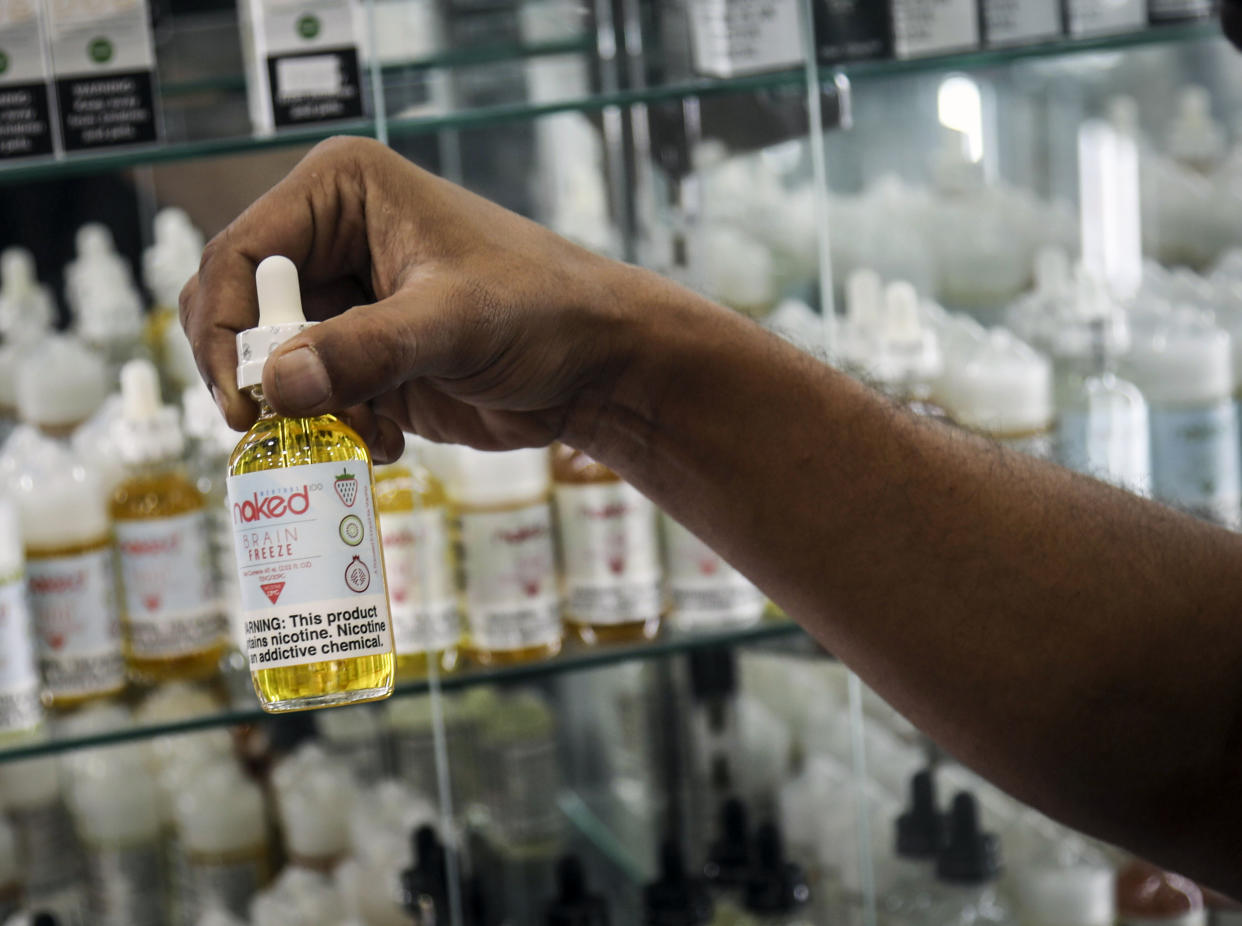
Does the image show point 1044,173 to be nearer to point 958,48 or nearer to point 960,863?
point 958,48


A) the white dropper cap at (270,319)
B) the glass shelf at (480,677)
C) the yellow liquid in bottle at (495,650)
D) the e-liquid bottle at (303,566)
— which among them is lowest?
the glass shelf at (480,677)

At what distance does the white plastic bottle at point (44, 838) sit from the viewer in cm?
146

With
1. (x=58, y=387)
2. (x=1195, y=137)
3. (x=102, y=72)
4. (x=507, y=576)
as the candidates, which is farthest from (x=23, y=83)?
(x=1195, y=137)

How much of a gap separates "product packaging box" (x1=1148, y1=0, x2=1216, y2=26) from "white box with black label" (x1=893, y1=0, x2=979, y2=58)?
0.19 metres

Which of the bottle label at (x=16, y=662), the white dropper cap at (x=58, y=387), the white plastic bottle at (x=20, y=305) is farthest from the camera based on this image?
the white plastic bottle at (x=20, y=305)

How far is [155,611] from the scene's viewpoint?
126 centimetres

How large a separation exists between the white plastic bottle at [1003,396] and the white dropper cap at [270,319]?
32.8 inches

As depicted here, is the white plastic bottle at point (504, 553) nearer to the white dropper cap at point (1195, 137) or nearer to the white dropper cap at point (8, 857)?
the white dropper cap at point (8, 857)

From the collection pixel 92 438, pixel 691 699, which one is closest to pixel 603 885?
pixel 691 699

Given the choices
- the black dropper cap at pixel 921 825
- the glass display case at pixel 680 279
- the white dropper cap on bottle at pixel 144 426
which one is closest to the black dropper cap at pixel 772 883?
the glass display case at pixel 680 279

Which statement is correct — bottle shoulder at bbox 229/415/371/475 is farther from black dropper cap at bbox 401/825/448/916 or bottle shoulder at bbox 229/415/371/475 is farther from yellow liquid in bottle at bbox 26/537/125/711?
black dropper cap at bbox 401/825/448/916

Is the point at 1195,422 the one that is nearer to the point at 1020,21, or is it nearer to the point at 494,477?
the point at 1020,21

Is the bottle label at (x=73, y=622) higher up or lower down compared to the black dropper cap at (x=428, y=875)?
higher up

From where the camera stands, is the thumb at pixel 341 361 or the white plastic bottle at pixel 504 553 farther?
the white plastic bottle at pixel 504 553
